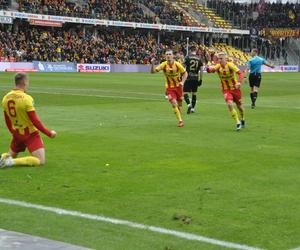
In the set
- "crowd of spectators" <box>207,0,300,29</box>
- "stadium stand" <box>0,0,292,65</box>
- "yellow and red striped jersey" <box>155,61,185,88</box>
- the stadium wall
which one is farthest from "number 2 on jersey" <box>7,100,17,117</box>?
"crowd of spectators" <box>207,0,300,29</box>

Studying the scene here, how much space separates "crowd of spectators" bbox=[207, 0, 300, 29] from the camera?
298 feet

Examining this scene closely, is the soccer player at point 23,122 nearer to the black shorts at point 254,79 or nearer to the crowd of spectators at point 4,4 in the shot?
the black shorts at point 254,79

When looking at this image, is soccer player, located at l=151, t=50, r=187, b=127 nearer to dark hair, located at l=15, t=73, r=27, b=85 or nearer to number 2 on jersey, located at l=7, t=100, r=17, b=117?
dark hair, located at l=15, t=73, r=27, b=85

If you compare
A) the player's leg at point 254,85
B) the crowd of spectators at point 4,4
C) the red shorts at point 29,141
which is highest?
the crowd of spectators at point 4,4

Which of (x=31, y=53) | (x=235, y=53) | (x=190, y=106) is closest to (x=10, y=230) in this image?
A: (x=190, y=106)

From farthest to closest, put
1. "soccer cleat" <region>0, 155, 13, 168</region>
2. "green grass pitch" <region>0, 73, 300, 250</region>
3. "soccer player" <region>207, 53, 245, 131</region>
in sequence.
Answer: "soccer player" <region>207, 53, 245, 131</region>, "soccer cleat" <region>0, 155, 13, 168</region>, "green grass pitch" <region>0, 73, 300, 250</region>

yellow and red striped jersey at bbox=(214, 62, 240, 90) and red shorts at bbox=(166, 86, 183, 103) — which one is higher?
yellow and red striped jersey at bbox=(214, 62, 240, 90)

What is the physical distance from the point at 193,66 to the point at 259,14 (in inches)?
2969

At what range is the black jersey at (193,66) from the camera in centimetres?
2067

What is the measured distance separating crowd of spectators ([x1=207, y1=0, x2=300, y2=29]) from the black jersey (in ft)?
231

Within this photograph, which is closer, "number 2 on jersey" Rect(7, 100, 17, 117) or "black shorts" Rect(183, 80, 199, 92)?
"number 2 on jersey" Rect(7, 100, 17, 117)

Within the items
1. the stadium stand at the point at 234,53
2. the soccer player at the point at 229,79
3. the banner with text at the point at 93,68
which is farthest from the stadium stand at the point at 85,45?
the soccer player at the point at 229,79

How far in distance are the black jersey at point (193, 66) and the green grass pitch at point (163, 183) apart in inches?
196

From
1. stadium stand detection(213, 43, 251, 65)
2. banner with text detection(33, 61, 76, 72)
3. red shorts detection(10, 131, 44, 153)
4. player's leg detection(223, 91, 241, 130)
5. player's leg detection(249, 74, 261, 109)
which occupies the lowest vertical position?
stadium stand detection(213, 43, 251, 65)
